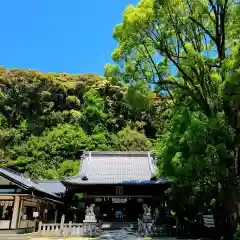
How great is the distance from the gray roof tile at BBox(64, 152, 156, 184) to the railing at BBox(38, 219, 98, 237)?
3362 millimetres

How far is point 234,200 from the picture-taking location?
9.50m

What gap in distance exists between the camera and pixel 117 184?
A: 18750mm

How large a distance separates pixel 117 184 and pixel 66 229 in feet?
16.1

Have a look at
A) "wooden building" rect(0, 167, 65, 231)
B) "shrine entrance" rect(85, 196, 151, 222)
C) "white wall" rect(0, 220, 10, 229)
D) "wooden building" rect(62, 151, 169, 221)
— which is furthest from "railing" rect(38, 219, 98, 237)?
"shrine entrance" rect(85, 196, 151, 222)

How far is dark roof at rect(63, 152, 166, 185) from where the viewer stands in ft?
63.7

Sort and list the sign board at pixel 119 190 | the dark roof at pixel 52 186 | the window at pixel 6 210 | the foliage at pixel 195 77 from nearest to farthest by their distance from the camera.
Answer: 1. the foliage at pixel 195 77
2. the window at pixel 6 210
3. the sign board at pixel 119 190
4. the dark roof at pixel 52 186

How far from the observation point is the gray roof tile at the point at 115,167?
19894 millimetres

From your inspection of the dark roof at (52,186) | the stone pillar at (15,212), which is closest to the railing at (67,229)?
the stone pillar at (15,212)

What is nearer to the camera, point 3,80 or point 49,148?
point 49,148

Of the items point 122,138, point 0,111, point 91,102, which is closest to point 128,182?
point 122,138

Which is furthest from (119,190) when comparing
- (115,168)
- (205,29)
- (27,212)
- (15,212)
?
(205,29)

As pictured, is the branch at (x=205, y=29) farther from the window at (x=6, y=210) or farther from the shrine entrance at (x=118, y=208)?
the window at (x=6, y=210)

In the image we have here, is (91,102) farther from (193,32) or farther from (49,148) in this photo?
(193,32)

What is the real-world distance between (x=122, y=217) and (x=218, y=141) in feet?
50.9
